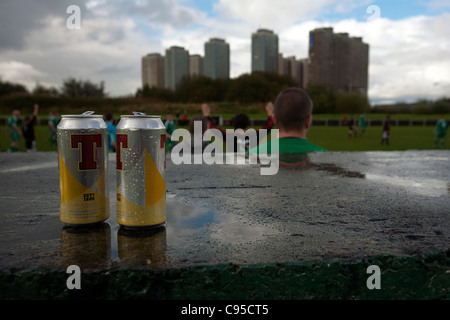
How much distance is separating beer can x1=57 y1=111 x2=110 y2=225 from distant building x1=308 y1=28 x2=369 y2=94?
60.2 m

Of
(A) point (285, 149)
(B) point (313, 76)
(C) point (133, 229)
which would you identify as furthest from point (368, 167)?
(B) point (313, 76)

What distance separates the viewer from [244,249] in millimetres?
997

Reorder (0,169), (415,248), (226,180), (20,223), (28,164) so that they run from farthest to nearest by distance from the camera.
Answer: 1. (28,164)
2. (0,169)
3. (226,180)
4. (20,223)
5. (415,248)

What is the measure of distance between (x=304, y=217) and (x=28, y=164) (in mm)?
2630

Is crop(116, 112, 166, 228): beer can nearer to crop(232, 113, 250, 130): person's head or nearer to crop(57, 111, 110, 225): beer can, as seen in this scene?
crop(57, 111, 110, 225): beer can

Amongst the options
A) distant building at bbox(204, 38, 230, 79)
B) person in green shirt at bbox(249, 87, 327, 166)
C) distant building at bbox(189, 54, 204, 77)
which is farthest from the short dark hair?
distant building at bbox(189, 54, 204, 77)

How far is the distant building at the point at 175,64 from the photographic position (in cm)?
7162

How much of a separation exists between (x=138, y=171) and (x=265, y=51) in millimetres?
84661

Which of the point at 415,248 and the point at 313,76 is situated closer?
the point at 415,248

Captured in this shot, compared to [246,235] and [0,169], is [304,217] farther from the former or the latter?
[0,169]

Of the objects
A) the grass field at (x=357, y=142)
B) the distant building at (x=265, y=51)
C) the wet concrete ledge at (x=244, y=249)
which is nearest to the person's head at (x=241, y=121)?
the wet concrete ledge at (x=244, y=249)

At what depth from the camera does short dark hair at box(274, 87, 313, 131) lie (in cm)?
369
